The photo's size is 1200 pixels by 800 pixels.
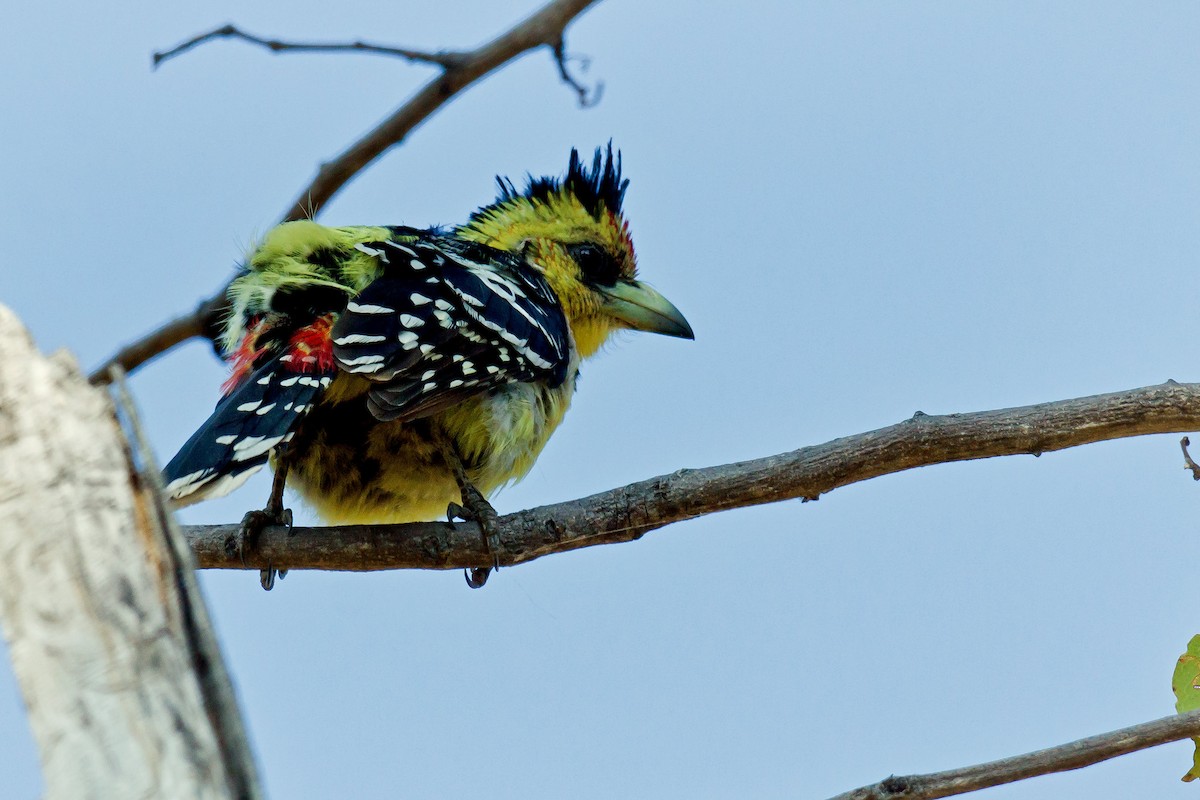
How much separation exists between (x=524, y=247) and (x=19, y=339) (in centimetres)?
346

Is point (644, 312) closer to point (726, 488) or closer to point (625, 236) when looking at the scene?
point (625, 236)

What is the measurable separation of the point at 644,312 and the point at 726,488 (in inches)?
74.0

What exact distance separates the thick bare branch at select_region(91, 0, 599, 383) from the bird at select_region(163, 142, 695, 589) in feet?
1.23

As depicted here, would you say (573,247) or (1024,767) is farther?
(573,247)

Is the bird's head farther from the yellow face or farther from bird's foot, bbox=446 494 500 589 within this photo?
bird's foot, bbox=446 494 500 589

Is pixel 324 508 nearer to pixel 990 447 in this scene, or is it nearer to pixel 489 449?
pixel 489 449

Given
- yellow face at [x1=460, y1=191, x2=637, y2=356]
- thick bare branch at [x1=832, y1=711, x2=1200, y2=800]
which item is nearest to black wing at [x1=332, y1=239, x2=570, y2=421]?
yellow face at [x1=460, y1=191, x2=637, y2=356]

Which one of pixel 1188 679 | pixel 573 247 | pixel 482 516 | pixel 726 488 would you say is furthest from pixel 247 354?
pixel 1188 679

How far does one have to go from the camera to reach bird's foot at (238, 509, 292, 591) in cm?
350

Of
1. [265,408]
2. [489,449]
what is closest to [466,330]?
[489,449]

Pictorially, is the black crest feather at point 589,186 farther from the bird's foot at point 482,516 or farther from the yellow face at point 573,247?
the bird's foot at point 482,516

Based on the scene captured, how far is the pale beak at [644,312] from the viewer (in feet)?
15.9

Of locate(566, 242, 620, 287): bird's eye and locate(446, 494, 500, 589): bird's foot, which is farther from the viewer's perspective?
locate(566, 242, 620, 287): bird's eye

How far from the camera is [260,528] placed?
11.6ft
